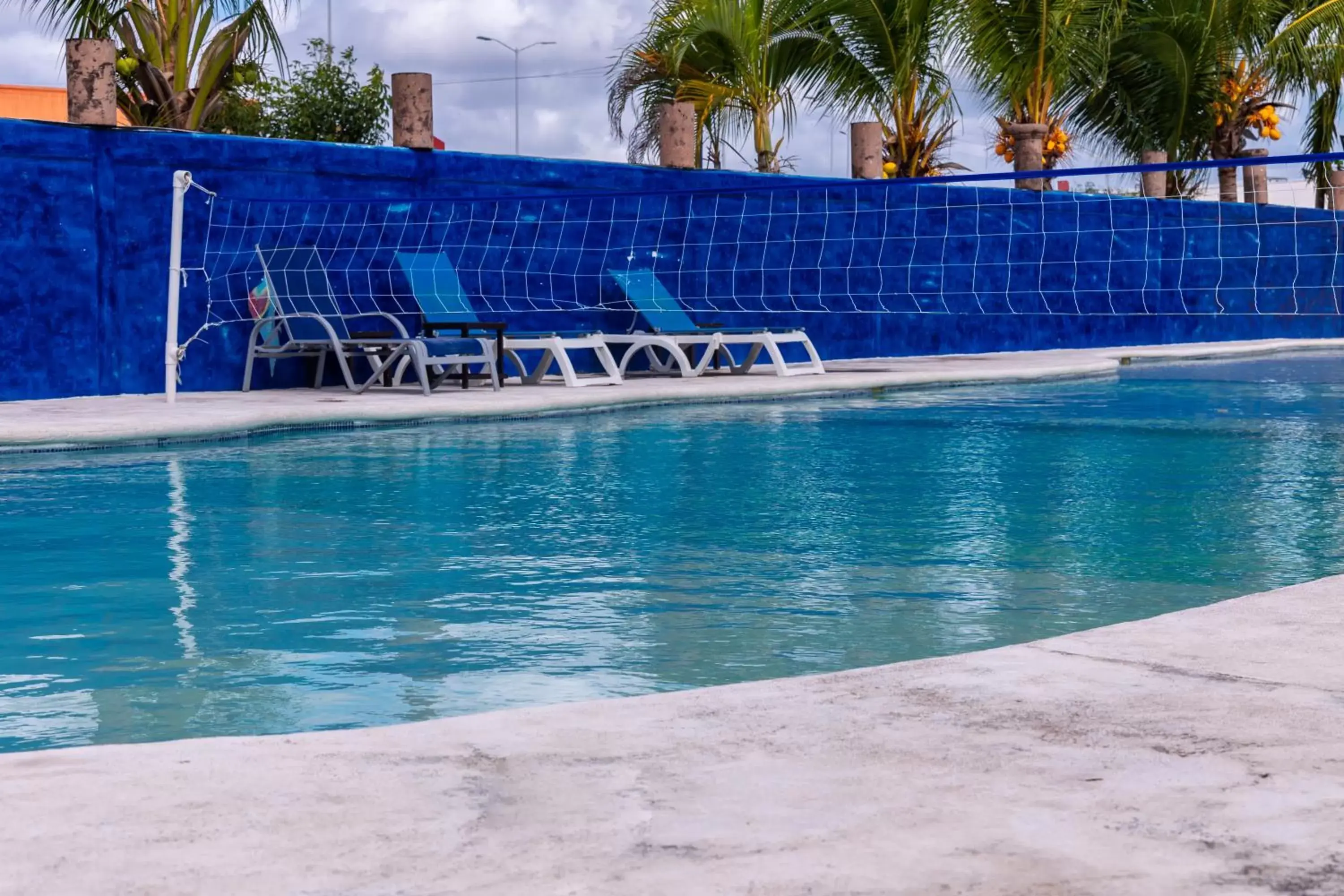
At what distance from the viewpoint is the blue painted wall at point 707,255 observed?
12.3 m

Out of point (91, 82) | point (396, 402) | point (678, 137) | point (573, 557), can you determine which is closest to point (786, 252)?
point (678, 137)

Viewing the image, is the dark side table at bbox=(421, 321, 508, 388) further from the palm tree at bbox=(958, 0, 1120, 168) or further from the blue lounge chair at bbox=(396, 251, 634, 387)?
the palm tree at bbox=(958, 0, 1120, 168)

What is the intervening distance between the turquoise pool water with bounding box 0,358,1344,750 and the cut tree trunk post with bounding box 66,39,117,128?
3.46 metres

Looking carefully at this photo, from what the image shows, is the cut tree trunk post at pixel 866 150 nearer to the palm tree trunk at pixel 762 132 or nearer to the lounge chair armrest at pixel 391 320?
the palm tree trunk at pixel 762 132

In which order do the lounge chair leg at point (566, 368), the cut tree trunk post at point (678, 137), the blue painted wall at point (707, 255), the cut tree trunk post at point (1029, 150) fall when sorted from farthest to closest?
the cut tree trunk post at point (1029, 150)
the cut tree trunk post at point (678, 137)
the lounge chair leg at point (566, 368)
the blue painted wall at point (707, 255)

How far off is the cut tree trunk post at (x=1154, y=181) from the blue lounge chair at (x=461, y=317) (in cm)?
1037

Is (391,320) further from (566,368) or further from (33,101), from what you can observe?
(33,101)

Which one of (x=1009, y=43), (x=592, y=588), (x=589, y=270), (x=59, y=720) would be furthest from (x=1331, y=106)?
(x=59, y=720)

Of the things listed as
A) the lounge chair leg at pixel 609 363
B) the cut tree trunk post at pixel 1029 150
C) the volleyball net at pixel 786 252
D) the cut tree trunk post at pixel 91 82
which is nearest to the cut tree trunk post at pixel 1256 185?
the volleyball net at pixel 786 252

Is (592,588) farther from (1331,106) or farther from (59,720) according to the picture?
(1331,106)

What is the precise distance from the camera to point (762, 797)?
2832 millimetres

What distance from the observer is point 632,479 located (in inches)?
331

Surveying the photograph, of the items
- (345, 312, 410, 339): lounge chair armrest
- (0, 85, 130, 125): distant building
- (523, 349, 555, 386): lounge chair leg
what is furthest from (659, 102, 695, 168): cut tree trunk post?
(0, 85, 130, 125): distant building

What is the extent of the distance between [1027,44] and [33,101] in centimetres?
2960
